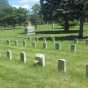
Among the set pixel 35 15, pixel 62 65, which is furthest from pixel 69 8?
pixel 35 15

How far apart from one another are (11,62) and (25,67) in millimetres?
1990

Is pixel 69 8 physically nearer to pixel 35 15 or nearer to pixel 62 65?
pixel 62 65

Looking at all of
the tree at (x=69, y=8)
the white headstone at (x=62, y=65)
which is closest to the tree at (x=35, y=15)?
the tree at (x=69, y=8)

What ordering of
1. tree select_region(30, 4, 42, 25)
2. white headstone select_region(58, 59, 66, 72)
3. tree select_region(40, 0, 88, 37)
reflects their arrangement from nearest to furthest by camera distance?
white headstone select_region(58, 59, 66, 72) < tree select_region(40, 0, 88, 37) < tree select_region(30, 4, 42, 25)

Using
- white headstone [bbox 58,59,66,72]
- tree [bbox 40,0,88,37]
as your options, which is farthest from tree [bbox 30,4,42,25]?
white headstone [bbox 58,59,66,72]

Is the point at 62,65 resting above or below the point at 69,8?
below

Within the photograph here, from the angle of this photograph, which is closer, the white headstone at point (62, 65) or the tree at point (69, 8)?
the white headstone at point (62, 65)

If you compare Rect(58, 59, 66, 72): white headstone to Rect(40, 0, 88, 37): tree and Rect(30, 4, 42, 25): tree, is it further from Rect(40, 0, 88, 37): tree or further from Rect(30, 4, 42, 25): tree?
Rect(30, 4, 42, 25): tree

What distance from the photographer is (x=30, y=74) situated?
13.4 meters

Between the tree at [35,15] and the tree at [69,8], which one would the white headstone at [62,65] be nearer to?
the tree at [69,8]

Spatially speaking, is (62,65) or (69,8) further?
(69,8)

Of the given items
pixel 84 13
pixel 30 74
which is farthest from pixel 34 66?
pixel 84 13

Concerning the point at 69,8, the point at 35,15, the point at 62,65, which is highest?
the point at 69,8

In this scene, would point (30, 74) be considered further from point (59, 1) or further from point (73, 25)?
point (73, 25)
